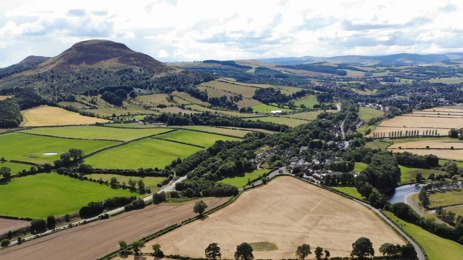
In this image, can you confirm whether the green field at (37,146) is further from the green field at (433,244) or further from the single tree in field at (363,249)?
the green field at (433,244)

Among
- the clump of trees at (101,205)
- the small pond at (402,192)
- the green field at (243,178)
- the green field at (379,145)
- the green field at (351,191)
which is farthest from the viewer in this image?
the green field at (379,145)

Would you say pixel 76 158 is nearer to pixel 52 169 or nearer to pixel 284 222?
pixel 52 169

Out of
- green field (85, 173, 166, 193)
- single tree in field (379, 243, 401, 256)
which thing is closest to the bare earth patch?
green field (85, 173, 166, 193)

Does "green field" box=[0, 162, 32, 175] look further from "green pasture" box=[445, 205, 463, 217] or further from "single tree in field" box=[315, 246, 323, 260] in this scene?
"green pasture" box=[445, 205, 463, 217]

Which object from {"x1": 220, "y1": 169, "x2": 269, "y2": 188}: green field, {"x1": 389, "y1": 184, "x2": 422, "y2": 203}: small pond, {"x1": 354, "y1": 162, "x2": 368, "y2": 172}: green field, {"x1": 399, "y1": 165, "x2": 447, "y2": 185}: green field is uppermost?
{"x1": 220, "y1": 169, "x2": 269, "y2": 188}: green field

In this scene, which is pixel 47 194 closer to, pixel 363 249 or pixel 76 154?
pixel 76 154

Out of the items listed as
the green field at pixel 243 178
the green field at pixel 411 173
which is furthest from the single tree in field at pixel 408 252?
the green field at pixel 411 173
